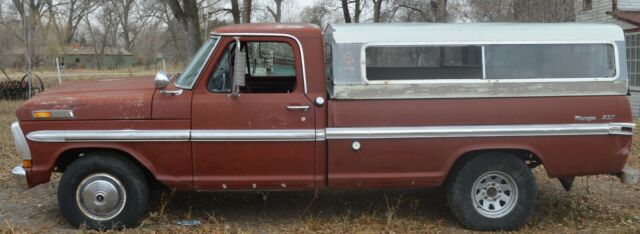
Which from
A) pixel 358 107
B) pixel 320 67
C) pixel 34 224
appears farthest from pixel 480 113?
pixel 34 224

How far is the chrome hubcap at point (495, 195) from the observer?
5195 mm

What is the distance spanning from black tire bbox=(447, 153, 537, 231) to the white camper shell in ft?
2.09

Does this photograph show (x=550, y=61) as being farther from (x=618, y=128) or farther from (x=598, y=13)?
(x=598, y=13)

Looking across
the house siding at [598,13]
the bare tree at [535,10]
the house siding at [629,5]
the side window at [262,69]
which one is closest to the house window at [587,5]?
the house siding at [598,13]

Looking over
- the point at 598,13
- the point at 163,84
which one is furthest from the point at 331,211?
the point at 598,13

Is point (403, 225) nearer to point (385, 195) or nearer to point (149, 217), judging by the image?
point (385, 195)

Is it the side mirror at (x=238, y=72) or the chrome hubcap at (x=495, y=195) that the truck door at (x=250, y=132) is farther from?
the chrome hubcap at (x=495, y=195)

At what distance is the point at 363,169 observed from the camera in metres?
5.02

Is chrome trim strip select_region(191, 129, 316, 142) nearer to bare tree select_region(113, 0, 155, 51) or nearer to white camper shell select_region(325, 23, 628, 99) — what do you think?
white camper shell select_region(325, 23, 628, 99)

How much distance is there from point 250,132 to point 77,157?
1.59 m

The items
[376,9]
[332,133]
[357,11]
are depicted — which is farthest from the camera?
[376,9]

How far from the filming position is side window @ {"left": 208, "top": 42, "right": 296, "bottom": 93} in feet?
16.2

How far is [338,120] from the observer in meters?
4.89

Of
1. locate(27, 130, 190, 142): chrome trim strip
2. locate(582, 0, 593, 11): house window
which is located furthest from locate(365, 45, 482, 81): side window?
locate(582, 0, 593, 11): house window
